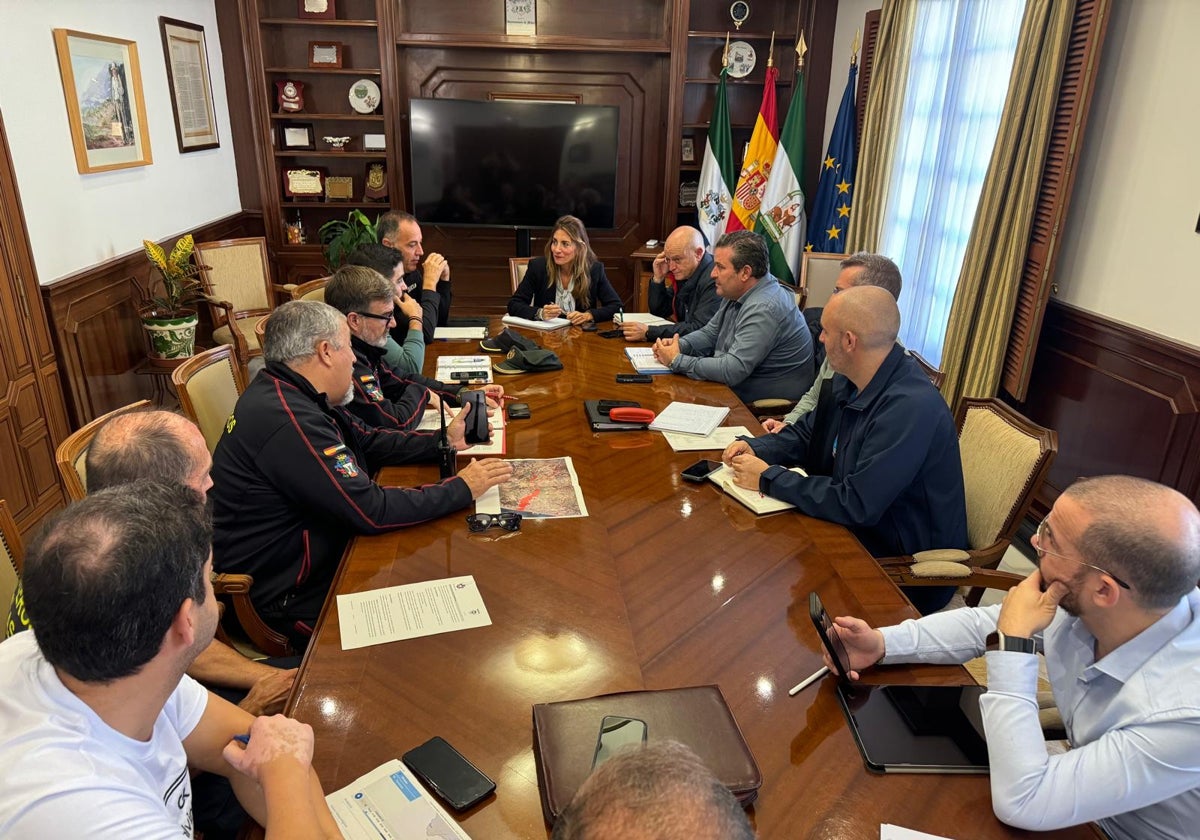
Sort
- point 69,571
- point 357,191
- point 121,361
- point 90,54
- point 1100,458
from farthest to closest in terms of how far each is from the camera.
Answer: point 357,191 < point 121,361 < point 90,54 < point 1100,458 < point 69,571

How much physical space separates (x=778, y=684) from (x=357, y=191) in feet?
17.9

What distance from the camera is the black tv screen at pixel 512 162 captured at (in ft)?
18.0

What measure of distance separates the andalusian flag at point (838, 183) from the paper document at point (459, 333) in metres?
2.69

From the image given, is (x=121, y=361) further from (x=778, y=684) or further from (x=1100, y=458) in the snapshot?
(x=1100, y=458)

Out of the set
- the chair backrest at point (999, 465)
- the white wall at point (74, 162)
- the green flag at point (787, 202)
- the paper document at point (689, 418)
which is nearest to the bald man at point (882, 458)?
the chair backrest at point (999, 465)

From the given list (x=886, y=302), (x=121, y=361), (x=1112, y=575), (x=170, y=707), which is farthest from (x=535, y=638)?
(x=121, y=361)

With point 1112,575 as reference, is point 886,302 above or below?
above

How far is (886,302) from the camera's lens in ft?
6.93

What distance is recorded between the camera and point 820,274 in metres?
4.71

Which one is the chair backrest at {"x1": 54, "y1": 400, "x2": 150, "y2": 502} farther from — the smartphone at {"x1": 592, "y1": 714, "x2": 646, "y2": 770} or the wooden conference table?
the smartphone at {"x1": 592, "y1": 714, "x2": 646, "y2": 770}

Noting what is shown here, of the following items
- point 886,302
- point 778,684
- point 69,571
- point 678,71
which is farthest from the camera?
point 678,71

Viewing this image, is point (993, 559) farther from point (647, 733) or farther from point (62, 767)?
point (62, 767)

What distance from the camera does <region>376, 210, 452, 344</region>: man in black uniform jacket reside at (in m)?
3.78

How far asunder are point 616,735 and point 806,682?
1.40 ft
